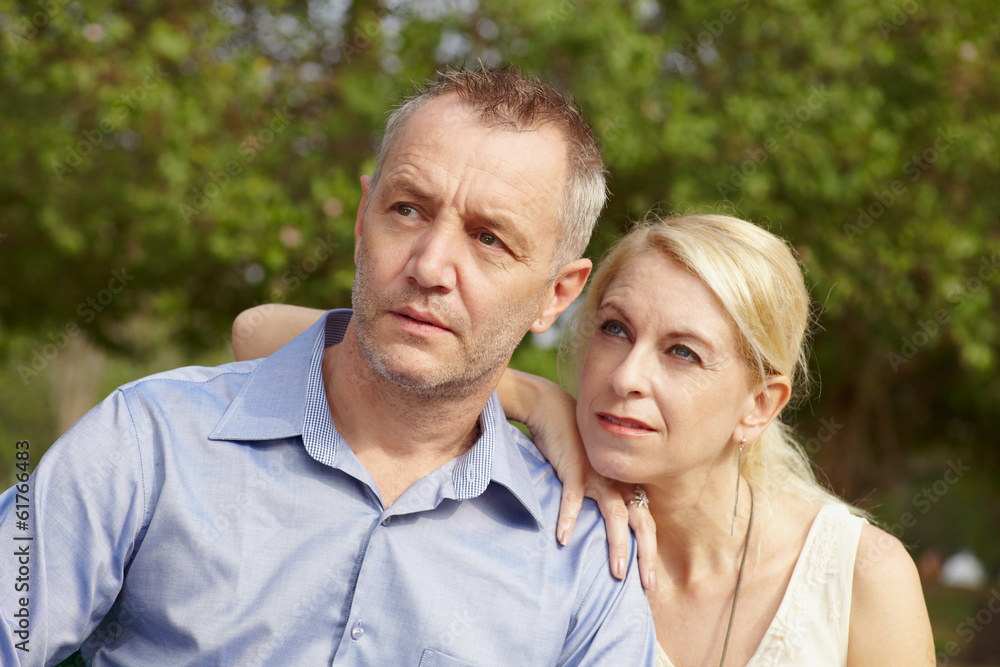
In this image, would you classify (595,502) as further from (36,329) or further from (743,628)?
(36,329)

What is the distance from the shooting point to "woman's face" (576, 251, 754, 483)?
2492 mm

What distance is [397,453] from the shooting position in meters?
2.26

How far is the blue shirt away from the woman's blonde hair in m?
0.76

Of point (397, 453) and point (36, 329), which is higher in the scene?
→ point (397, 453)

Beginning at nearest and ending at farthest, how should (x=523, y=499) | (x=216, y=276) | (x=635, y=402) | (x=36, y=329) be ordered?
1. (x=523, y=499)
2. (x=635, y=402)
3. (x=216, y=276)
4. (x=36, y=329)

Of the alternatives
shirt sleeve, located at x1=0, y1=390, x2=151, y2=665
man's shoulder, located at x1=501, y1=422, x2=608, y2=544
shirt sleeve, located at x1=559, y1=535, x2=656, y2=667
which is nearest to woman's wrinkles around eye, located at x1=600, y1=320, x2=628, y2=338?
man's shoulder, located at x1=501, y1=422, x2=608, y2=544

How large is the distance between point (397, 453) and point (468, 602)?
395 mm

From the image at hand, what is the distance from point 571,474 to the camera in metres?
2.51

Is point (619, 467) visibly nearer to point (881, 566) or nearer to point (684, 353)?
point (684, 353)

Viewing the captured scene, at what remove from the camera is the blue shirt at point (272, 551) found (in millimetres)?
1929

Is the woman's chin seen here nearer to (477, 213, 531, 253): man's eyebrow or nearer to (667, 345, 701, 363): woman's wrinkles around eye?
(667, 345, 701, 363): woman's wrinkles around eye

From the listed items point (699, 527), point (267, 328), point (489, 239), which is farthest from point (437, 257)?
point (699, 527)

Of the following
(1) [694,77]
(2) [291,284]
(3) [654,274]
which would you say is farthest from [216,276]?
(3) [654,274]

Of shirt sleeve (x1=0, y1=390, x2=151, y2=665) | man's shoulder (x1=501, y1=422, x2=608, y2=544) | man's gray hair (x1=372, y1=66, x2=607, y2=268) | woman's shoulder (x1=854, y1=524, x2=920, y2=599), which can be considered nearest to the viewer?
shirt sleeve (x1=0, y1=390, x2=151, y2=665)
